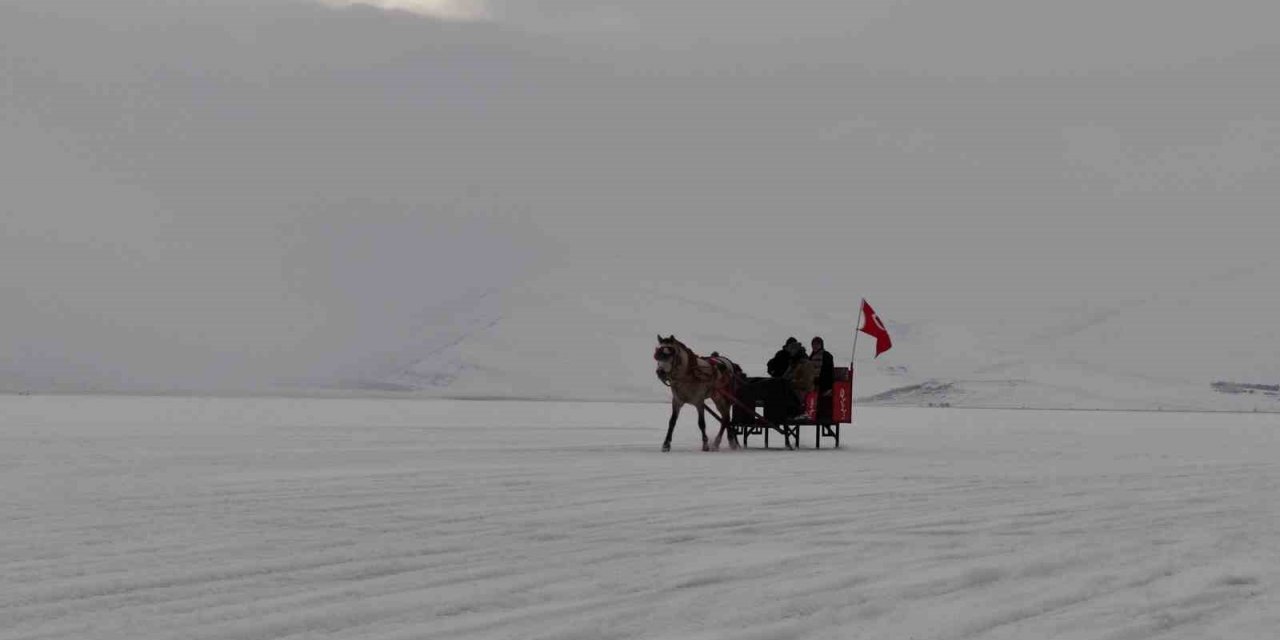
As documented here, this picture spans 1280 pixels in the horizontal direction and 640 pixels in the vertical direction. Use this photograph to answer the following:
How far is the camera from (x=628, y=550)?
8.57 m

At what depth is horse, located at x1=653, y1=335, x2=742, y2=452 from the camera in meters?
20.2

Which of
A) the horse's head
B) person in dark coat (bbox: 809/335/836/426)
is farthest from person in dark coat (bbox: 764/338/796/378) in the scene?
the horse's head

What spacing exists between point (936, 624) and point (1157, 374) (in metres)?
116

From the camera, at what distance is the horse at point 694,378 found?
66.3 ft

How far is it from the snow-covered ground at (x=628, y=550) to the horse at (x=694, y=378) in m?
3.45

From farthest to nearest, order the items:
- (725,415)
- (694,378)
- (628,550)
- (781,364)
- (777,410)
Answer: (781,364) < (777,410) < (725,415) < (694,378) < (628,550)

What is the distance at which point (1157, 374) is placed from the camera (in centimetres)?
11550

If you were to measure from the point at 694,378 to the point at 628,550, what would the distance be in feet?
40.1

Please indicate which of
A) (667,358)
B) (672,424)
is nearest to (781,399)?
(672,424)

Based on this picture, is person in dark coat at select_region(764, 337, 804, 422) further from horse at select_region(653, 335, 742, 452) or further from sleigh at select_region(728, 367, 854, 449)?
horse at select_region(653, 335, 742, 452)

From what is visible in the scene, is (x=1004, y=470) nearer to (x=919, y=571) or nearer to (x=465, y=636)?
(x=919, y=571)

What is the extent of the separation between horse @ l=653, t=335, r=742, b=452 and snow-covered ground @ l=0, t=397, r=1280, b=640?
345cm

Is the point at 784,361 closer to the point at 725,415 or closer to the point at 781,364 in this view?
the point at 781,364

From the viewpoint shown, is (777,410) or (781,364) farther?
(781,364)
